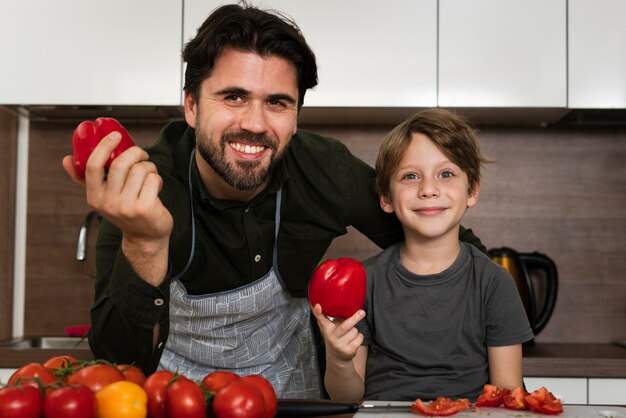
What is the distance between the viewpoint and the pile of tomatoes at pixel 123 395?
80cm

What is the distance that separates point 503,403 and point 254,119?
63 cm

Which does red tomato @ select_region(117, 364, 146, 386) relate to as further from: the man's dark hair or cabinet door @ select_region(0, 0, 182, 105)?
cabinet door @ select_region(0, 0, 182, 105)

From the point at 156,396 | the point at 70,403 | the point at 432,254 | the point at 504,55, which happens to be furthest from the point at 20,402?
the point at 504,55

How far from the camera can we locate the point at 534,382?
199cm

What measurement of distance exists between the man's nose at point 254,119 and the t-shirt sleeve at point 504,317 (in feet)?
1.65

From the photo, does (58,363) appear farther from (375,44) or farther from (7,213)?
(7,213)

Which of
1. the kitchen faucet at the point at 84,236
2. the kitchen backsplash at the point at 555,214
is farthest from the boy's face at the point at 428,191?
the kitchen faucet at the point at 84,236

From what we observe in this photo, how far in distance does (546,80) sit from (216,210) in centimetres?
114

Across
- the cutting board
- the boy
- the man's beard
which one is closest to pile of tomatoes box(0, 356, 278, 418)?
the cutting board

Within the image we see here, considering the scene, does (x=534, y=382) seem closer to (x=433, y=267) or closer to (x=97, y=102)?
(x=433, y=267)

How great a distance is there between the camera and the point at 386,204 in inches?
60.5

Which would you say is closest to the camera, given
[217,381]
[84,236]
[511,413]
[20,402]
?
[20,402]

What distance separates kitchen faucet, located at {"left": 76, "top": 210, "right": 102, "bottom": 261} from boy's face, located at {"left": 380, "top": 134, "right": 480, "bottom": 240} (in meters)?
1.21

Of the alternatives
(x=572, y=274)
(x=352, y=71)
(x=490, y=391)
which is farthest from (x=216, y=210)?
(x=572, y=274)
